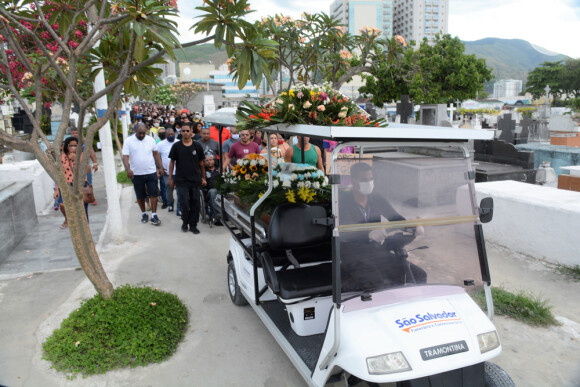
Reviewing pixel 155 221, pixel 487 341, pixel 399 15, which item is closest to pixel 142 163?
pixel 155 221

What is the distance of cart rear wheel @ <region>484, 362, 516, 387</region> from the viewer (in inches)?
106

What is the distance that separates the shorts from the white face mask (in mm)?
5925

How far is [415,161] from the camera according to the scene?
2859 millimetres

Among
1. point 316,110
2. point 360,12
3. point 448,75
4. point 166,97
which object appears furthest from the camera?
point 360,12

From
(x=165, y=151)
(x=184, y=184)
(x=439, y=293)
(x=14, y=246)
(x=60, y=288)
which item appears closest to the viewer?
(x=439, y=293)

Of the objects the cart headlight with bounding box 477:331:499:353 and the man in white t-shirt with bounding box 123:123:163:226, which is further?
the man in white t-shirt with bounding box 123:123:163:226

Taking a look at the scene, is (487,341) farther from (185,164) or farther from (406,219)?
(185,164)

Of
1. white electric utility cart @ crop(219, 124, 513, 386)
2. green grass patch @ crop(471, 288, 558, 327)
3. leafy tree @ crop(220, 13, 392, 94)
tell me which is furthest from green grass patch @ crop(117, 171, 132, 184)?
green grass patch @ crop(471, 288, 558, 327)

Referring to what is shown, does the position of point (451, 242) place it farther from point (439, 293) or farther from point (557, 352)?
point (557, 352)

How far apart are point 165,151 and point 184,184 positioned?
1.83 m

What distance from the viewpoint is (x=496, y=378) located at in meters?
2.72

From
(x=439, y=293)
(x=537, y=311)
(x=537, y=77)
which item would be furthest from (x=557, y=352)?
(x=537, y=77)

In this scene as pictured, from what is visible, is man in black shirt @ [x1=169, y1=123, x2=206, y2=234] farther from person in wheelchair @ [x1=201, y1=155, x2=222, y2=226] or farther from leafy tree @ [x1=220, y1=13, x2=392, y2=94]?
leafy tree @ [x1=220, y1=13, x2=392, y2=94]

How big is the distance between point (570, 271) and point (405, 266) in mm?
3882
